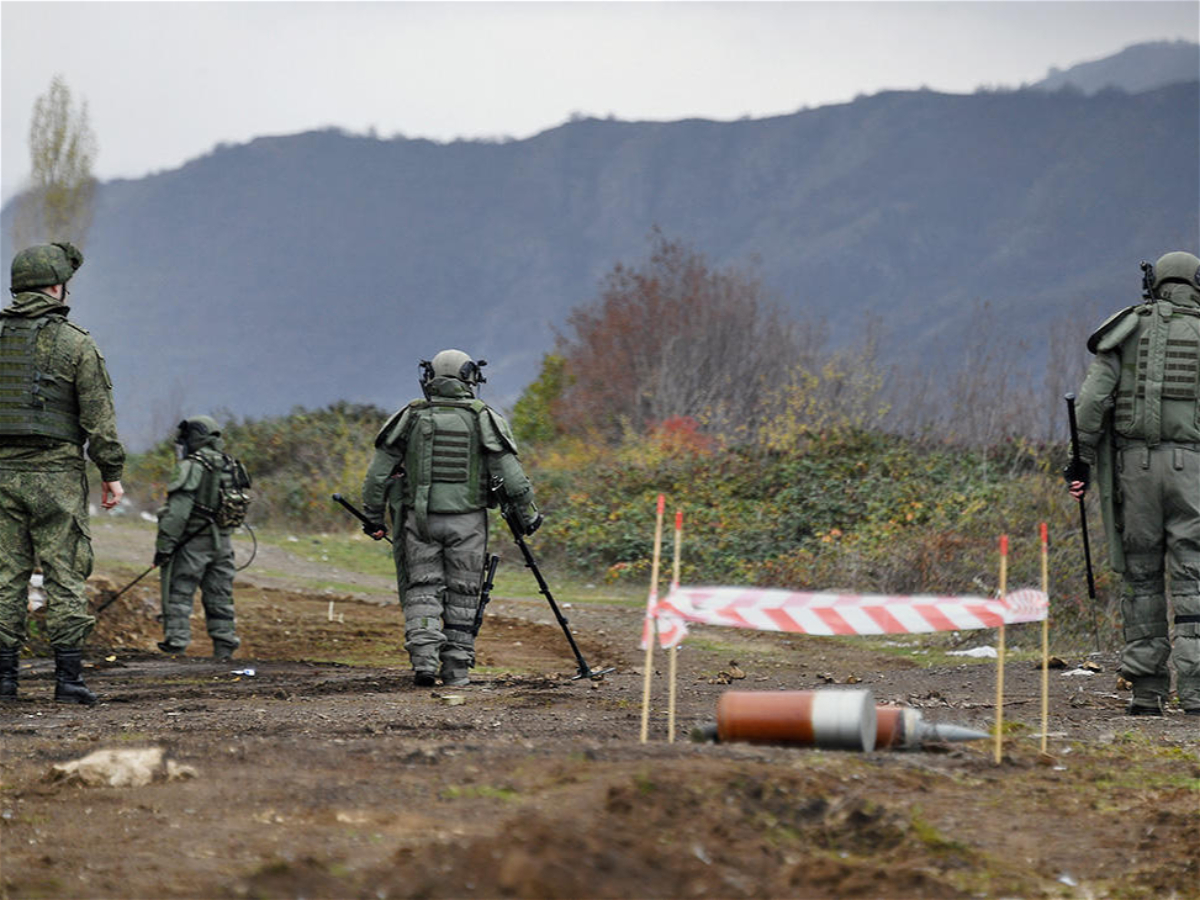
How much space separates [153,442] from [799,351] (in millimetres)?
15447

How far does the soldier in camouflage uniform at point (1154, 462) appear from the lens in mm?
9977

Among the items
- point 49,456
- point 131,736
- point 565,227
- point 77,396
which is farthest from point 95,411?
point 565,227

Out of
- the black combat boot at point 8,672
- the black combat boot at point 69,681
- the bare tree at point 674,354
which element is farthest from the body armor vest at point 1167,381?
the bare tree at point 674,354

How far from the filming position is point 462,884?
4.79m

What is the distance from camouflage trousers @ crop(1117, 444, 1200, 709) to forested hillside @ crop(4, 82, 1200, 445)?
105080mm

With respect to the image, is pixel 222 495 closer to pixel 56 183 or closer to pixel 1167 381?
pixel 1167 381

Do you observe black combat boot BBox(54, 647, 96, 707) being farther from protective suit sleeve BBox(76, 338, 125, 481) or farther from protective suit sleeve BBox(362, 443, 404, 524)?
protective suit sleeve BBox(362, 443, 404, 524)

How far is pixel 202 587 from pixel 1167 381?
30.0 ft

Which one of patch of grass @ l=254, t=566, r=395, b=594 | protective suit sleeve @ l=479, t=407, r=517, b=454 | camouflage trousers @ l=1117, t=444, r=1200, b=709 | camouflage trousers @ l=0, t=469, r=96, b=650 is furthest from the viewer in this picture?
patch of grass @ l=254, t=566, r=395, b=594

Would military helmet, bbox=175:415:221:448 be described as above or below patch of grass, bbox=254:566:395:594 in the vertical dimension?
above

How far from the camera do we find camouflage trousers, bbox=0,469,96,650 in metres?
10.1

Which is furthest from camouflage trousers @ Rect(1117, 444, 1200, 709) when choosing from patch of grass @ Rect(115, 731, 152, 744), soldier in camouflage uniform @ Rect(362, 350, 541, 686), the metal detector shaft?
patch of grass @ Rect(115, 731, 152, 744)

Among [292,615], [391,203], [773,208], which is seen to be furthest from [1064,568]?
[391,203]

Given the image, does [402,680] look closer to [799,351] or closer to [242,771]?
[242,771]
